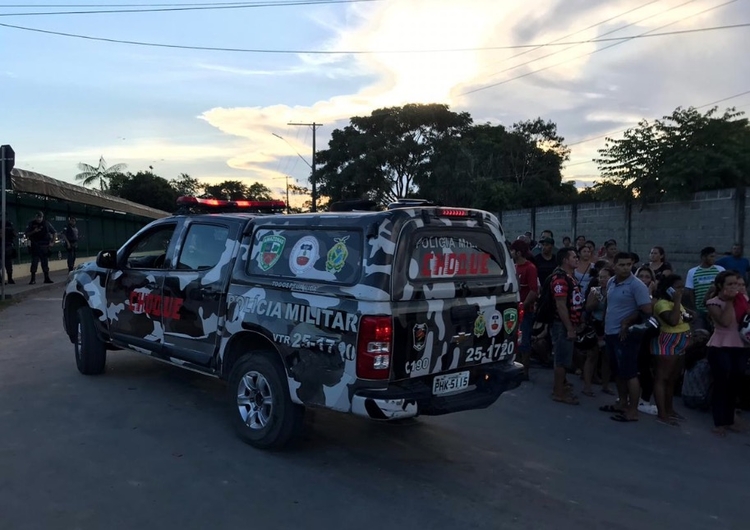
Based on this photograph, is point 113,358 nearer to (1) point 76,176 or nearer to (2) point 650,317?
(2) point 650,317

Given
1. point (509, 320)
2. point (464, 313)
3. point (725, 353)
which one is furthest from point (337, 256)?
point (725, 353)

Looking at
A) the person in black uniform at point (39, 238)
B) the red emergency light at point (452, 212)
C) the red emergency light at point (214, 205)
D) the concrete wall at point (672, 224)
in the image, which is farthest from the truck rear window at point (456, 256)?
the person in black uniform at point (39, 238)

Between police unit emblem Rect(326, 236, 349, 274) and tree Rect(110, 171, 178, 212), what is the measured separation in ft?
199

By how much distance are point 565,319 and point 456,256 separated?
253cm

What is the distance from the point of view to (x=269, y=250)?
4.98 meters

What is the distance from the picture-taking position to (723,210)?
39.9 feet

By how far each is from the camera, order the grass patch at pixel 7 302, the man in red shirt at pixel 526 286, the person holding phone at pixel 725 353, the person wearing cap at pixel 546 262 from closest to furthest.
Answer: the person holding phone at pixel 725 353 < the man in red shirt at pixel 526 286 < the person wearing cap at pixel 546 262 < the grass patch at pixel 7 302

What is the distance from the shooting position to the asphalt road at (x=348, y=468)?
149 inches

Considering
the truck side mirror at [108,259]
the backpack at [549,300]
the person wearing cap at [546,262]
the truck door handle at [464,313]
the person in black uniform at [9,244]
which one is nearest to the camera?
the truck door handle at [464,313]

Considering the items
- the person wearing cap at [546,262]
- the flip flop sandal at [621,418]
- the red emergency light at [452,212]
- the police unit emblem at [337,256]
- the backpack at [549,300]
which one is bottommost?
the flip flop sandal at [621,418]

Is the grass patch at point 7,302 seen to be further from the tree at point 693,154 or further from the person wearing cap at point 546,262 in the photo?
the tree at point 693,154

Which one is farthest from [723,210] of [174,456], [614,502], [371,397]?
[174,456]

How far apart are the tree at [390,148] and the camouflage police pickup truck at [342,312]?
35.0 meters

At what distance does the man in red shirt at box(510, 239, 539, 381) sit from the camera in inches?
296
